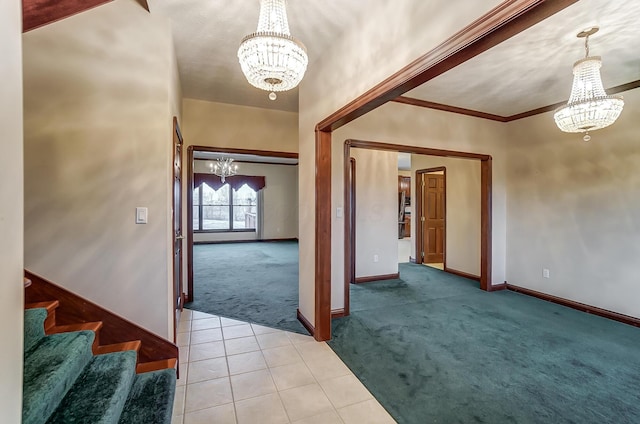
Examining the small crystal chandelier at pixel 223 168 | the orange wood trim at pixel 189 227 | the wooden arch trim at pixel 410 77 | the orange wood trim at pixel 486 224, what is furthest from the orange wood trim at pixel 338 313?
the small crystal chandelier at pixel 223 168

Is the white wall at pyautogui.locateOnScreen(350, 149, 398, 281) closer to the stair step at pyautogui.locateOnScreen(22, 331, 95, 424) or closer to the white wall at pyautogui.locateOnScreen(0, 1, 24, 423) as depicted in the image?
the stair step at pyautogui.locateOnScreen(22, 331, 95, 424)

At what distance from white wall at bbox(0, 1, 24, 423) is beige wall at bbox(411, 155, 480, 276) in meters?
5.58

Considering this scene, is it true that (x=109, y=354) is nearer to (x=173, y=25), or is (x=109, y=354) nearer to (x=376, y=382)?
(x=376, y=382)

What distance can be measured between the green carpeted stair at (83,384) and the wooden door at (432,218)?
5603 millimetres

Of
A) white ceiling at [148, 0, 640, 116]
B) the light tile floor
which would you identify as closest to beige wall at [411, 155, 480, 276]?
white ceiling at [148, 0, 640, 116]

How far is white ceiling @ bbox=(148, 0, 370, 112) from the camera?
2.17 m

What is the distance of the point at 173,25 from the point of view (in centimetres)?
242

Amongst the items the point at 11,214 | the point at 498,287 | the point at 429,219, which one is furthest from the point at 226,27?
the point at 429,219

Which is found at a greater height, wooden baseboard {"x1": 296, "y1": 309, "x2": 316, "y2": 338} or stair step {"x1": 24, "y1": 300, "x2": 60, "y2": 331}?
stair step {"x1": 24, "y1": 300, "x2": 60, "y2": 331}

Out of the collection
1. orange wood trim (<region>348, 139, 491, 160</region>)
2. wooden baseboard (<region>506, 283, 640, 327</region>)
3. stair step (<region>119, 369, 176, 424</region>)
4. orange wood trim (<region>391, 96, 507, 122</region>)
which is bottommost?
wooden baseboard (<region>506, 283, 640, 327</region>)

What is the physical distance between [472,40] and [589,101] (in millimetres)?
2072

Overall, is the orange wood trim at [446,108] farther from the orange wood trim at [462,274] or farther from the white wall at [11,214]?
the white wall at [11,214]

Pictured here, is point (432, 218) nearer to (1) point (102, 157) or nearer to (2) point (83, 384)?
(1) point (102, 157)

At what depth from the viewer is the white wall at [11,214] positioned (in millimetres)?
762
